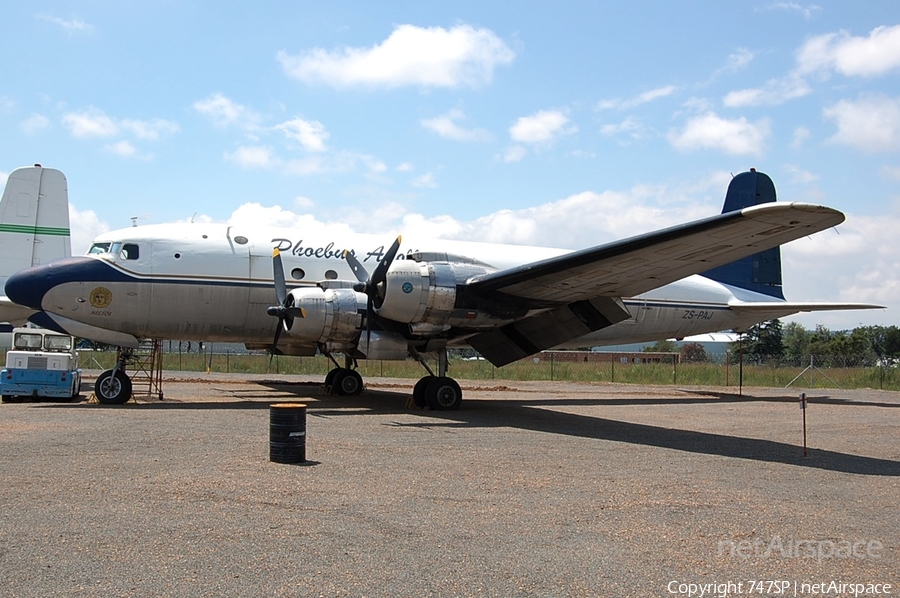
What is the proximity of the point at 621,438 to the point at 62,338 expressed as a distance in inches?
568

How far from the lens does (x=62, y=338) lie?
19156 millimetres

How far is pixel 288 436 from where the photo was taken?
348 inches

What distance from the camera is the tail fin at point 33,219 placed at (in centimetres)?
2578

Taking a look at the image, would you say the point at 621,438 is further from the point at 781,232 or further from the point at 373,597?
the point at 373,597

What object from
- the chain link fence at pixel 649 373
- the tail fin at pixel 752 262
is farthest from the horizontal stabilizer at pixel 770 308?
the chain link fence at pixel 649 373

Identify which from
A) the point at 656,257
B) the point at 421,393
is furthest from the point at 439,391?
the point at 656,257

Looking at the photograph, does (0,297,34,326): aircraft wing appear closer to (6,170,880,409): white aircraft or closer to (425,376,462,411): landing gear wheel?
(6,170,880,409): white aircraft

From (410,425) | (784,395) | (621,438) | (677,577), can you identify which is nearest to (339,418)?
(410,425)

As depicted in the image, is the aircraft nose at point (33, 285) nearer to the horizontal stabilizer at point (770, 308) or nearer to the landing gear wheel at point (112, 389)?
the landing gear wheel at point (112, 389)

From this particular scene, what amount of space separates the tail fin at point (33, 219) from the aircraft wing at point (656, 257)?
18.1 metres

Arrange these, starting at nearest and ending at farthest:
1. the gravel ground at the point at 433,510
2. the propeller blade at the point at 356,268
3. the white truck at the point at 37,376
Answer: the gravel ground at the point at 433,510, the propeller blade at the point at 356,268, the white truck at the point at 37,376

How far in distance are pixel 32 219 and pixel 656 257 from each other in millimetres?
22266

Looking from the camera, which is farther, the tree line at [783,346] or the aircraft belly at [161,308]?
the tree line at [783,346]

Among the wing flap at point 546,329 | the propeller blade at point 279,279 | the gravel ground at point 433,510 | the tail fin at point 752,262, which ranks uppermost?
the tail fin at point 752,262
